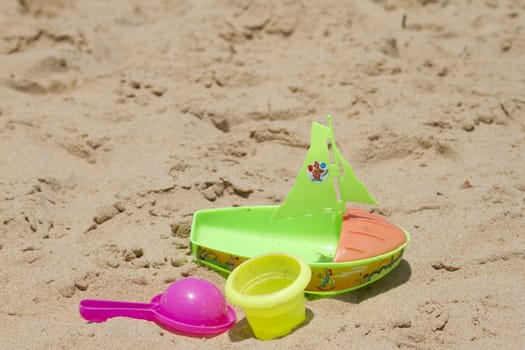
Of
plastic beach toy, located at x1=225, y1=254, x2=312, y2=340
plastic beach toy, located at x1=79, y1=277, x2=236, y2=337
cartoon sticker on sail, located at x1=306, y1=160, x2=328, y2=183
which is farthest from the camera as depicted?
cartoon sticker on sail, located at x1=306, y1=160, x2=328, y2=183

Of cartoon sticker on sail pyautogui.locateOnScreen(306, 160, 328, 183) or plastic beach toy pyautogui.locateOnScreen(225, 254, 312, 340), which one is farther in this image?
cartoon sticker on sail pyautogui.locateOnScreen(306, 160, 328, 183)

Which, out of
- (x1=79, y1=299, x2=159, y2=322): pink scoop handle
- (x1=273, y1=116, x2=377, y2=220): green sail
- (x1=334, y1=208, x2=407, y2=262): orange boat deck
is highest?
(x1=273, y1=116, x2=377, y2=220): green sail

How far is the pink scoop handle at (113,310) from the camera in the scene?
1963 millimetres

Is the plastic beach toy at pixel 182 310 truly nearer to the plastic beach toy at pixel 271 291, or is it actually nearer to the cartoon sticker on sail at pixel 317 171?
the plastic beach toy at pixel 271 291

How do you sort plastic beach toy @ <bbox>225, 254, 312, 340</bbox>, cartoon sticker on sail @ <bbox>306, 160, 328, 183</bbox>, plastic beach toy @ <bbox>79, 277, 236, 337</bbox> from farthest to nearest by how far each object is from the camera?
cartoon sticker on sail @ <bbox>306, 160, 328, 183</bbox> → plastic beach toy @ <bbox>79, 277, 236, 337</bbox> → plastic beach toy @ <bbox>225, 254, 312, 340</bbox>

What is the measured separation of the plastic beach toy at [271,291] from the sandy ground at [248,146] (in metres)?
0.05

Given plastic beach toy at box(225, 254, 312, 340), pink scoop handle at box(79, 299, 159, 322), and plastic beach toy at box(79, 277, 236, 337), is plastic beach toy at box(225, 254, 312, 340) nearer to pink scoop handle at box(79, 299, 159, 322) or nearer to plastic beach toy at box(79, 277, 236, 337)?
plastic beach toy at box(79, 277, 236, 337)

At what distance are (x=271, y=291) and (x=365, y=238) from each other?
337 mm

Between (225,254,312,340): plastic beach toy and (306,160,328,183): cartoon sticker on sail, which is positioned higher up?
(306,160,328,183): cartoon sticker on sail

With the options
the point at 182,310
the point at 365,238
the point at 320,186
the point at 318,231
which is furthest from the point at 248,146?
the point at 182,310

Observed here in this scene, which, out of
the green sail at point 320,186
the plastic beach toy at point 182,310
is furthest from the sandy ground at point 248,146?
the green sail at point 320,186

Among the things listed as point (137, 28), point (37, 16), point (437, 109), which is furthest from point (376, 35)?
point (37, 16)

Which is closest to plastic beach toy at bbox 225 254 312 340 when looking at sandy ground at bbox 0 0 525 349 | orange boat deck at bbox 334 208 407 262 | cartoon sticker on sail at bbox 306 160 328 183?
sandy ground at bbox 0 0 525 349

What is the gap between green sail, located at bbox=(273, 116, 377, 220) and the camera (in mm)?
2164
